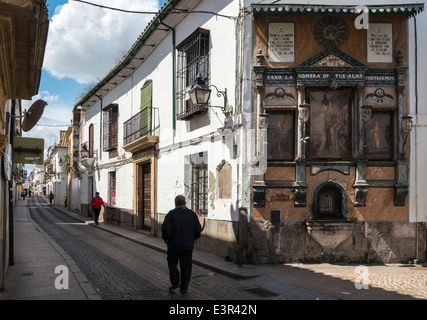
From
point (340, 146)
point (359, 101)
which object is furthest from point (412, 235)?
point (359, 101)

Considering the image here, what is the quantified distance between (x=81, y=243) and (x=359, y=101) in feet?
30.4

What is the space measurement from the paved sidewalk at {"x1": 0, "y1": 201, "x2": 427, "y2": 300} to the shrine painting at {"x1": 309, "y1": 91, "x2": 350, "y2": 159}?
2536 mm

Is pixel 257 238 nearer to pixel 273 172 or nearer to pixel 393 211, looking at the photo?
pixel 273 172

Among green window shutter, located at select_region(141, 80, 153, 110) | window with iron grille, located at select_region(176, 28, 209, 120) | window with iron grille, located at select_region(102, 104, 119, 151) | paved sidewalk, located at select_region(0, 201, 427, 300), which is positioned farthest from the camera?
window with iron grille, located at select_region(102, 104, 119, 151)

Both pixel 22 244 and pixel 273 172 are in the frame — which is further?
pixel 22 244

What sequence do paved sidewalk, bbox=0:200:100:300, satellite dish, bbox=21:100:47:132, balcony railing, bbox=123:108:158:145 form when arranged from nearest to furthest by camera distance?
paved sidewalk, bbox=0:200:100:300 → satellite dish, bbox=21:100:47:132 → balcony railing, bbox=123:108:158:145

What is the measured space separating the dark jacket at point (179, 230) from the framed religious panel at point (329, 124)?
3748 mm

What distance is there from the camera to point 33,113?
284 inches

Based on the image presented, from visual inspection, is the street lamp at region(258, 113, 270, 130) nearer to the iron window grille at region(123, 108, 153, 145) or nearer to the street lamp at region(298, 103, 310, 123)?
the street lamp at region(298, 103, 310, 123)

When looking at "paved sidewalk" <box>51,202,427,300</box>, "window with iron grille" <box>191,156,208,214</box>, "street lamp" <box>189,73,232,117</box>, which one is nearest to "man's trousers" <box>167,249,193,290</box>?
"paved sidewalk" <box>51,202,427,300</box>

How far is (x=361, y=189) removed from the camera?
28.5ft

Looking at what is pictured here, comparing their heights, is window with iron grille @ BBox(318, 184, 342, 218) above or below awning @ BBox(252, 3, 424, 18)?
below

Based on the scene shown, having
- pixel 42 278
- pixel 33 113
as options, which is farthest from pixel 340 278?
pixel 33 113

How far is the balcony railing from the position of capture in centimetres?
1450
